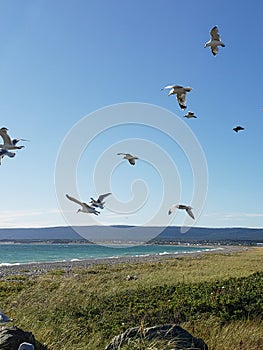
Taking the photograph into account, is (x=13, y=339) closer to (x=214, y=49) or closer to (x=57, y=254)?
(x=214, y=49)

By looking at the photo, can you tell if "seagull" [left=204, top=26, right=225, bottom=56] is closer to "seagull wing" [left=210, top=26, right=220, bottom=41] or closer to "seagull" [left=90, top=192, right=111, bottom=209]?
"seagull wing" [left=210, top=26, right=220, bottom=41]

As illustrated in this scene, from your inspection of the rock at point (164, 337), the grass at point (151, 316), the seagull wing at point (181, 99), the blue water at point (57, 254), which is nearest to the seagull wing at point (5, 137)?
the grass at point (151, 316)

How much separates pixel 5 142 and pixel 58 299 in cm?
429

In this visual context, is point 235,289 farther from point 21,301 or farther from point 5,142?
point 5,142

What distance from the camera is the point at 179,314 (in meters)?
9.63

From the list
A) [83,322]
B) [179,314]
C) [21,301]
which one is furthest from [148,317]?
[21,301]

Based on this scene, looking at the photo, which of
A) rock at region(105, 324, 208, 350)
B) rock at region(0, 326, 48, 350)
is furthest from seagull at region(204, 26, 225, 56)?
rock at region(0, 326, 48, 350)

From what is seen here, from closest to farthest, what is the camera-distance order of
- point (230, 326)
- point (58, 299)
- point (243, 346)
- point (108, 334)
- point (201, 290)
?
1. point (243, 346)
2. point (108, 334)
3. point (230, 326)
4. point (58, 299)
5. point (201, 290)

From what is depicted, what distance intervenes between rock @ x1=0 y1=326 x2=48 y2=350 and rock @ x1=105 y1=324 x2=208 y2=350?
3.61 ft

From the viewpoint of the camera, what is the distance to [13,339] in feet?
21.0

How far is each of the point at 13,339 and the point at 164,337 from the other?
208cm

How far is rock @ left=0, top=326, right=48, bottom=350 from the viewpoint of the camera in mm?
6324

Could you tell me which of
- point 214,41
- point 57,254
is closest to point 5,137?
point 214,41

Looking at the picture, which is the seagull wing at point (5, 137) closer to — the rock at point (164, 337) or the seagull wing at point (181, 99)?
the seagull wing at point (181, 99)
